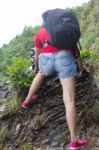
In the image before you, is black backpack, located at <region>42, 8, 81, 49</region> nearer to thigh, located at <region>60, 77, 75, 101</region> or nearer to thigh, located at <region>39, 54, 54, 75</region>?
thigh, located at <region>39, 54, 54, 75</region>

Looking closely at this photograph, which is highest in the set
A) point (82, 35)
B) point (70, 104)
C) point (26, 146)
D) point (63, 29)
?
point (63, 29)

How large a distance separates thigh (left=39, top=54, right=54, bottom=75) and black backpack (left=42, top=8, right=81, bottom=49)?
0.83ft

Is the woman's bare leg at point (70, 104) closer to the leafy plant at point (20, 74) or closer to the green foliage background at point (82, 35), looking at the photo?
the leafy plant at point (20, 74)

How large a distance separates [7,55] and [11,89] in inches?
832

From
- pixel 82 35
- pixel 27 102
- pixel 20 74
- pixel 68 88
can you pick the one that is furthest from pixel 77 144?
pixel 82 35

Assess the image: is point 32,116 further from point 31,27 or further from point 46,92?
point 31,27

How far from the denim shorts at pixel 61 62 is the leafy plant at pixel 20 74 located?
0.81 m

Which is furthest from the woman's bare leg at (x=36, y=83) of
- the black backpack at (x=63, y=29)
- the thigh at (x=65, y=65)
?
the black backpack at (x=63, y=29)

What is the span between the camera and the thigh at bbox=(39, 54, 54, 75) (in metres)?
→ 6.24

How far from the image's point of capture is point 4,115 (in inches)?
275

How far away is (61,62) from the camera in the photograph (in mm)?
6113

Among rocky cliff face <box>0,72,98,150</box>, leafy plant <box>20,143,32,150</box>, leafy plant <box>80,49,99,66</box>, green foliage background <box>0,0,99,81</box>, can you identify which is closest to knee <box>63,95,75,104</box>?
rocky cliff face <box>0,72,98,150</box>

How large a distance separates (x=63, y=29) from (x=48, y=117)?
1.46m

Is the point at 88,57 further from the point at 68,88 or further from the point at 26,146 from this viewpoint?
the point at 26,146
